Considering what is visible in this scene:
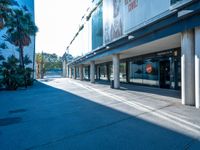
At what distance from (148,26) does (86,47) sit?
686 inches

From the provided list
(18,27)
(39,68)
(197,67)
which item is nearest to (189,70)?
(197,67)

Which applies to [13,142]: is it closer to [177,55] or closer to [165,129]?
[165,129]

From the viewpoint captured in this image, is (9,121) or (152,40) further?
(152,40)

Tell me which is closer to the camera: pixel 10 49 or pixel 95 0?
pixel 95 0

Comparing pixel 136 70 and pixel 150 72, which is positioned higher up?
pixel 136 70

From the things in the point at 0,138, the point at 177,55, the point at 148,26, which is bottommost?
the point at 0,138

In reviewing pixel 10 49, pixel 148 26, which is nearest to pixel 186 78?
pixel 148 26

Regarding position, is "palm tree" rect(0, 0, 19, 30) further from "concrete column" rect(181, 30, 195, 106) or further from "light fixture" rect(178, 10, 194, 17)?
"concrete column" rect(181, 30, 195, 106)

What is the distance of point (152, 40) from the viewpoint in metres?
11.6

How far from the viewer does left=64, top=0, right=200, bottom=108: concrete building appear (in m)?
8.83

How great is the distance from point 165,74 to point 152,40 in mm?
6176

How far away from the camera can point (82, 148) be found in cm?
467

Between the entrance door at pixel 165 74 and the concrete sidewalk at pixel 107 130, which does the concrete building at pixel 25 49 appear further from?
the concrete sidewalk at pixel 107 130

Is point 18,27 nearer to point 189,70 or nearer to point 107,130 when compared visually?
point 189,70
